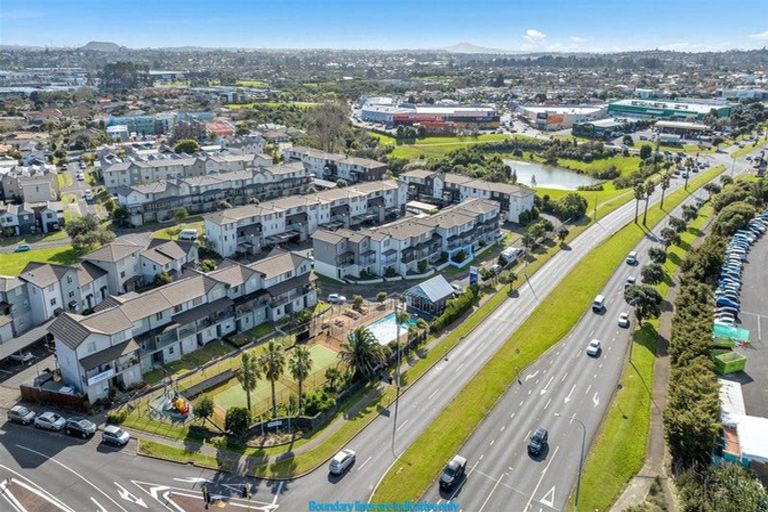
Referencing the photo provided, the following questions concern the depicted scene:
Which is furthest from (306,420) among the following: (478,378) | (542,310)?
(542,310)

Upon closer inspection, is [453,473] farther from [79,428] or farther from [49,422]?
[49,422]

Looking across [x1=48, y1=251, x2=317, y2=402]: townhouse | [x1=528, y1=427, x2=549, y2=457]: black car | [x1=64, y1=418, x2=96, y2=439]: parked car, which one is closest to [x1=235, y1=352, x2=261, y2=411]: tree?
[x1=64, y1=418, x2=96, y2=439]: parked car

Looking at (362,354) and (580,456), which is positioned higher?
(362,354)

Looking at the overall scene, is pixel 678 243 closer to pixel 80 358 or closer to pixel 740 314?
pixel 740 314

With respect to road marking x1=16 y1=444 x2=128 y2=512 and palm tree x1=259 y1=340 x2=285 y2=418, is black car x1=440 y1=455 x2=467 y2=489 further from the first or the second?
road marking x1=16 y1=444 x2=128 y2=512

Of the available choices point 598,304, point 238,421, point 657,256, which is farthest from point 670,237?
point 238,421

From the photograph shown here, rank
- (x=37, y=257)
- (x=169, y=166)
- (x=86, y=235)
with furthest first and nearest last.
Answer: (x=169, y=166) → (x=86, y=235) → (x=37, y=257)
